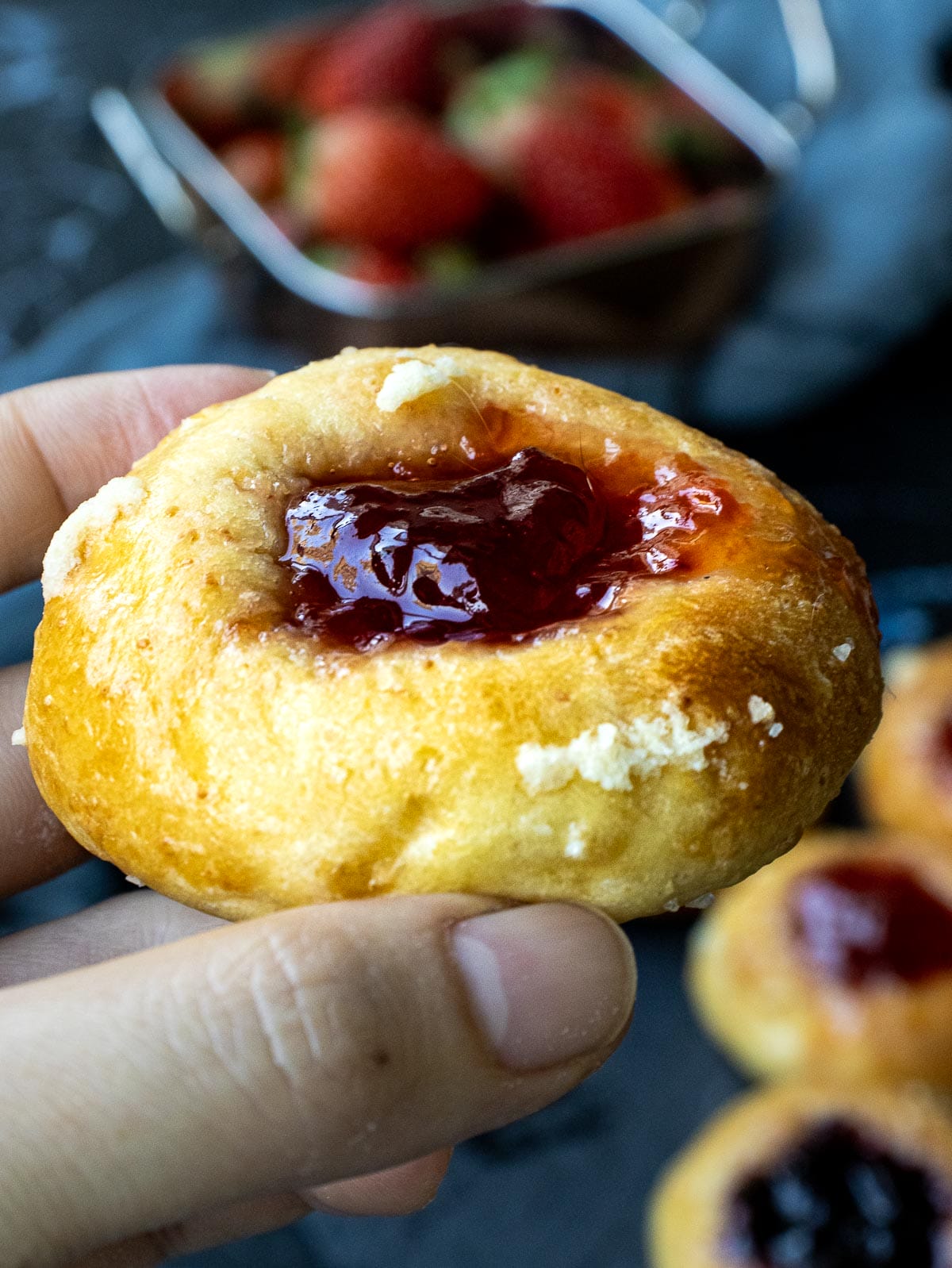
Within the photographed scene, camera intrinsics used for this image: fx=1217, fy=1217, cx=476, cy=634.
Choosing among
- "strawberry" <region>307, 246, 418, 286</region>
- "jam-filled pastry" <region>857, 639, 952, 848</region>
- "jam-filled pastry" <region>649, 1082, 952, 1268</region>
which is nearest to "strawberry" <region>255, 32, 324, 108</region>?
"strawberry" <region>307, 246, 418, 286</region>

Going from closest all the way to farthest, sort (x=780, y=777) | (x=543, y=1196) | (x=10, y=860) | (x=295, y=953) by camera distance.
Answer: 1. (x=295, y=953)
2. (x=780, y=777)
3. (x=10, y=860)
4. (x=543, y=1196)

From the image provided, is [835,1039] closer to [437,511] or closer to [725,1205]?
[725,1205]

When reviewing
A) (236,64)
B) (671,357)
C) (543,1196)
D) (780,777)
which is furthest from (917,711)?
(236,64)

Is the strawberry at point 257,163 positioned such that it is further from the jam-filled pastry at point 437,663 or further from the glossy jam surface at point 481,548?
the glossy jam surface at point 481,548

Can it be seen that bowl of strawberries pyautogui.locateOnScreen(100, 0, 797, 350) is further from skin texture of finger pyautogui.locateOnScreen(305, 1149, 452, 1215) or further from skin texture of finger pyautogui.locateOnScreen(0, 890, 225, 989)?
skin texture of finger pyautogui.locateOnScreen(305, 1149, 452, 1215)

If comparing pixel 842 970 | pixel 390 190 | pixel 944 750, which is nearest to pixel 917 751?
pixel 944 750

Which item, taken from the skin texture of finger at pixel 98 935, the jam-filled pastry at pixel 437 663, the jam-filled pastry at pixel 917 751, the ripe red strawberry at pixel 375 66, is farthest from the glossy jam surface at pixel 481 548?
the ripe red strawberry at pixel 375 66
